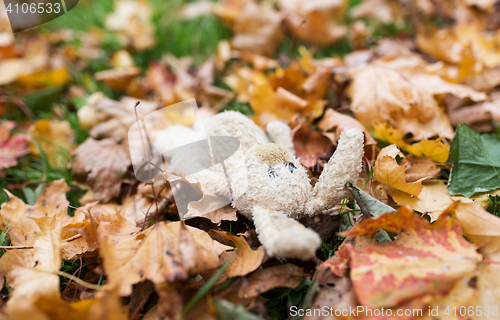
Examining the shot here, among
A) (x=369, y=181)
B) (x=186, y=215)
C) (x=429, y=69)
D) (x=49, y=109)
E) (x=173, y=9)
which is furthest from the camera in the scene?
(x=173, y=9)

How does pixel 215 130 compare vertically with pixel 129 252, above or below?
above

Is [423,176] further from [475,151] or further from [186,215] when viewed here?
[186,215]

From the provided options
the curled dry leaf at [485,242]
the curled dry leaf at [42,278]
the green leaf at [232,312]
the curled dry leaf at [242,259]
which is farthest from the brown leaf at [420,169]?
the curled dry leaf at [42,278]

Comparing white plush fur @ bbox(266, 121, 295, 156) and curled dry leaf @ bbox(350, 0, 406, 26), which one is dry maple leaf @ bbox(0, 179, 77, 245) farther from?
curled dry leaf @ bbox(350, 0, 406, 26)

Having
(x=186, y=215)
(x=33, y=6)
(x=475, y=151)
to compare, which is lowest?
(x=186, y=215)

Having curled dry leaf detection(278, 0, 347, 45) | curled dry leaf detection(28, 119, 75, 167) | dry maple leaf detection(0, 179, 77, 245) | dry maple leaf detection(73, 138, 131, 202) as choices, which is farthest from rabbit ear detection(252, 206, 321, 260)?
curled dry leaf detection(278, 0, 347, 45)

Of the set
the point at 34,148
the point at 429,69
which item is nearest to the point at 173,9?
the point at 34,148

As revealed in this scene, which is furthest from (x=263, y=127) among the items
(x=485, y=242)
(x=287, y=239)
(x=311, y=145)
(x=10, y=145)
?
(x=10, y=145)

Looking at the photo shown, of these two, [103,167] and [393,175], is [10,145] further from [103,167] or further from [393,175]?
[393,175]
